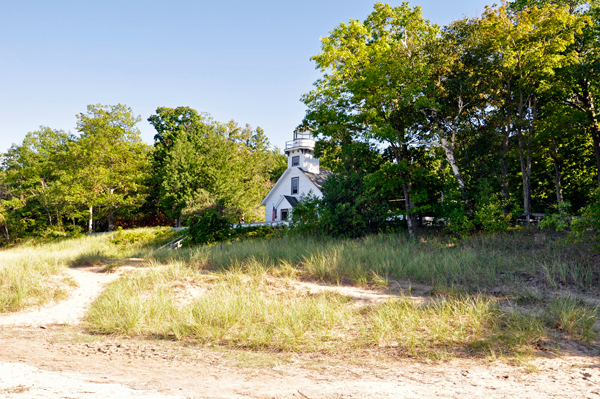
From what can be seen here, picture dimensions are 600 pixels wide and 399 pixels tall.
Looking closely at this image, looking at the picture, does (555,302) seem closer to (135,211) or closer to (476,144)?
(476,144)

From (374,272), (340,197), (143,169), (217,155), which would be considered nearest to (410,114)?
(340,197)

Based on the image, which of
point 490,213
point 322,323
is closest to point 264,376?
point 322,323

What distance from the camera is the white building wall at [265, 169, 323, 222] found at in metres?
36.6

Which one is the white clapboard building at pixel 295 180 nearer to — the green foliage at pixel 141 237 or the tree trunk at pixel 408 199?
the green foliage at pixel 141 237

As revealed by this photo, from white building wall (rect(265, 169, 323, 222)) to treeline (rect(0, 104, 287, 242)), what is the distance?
6.22 feet

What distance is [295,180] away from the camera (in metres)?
38.3

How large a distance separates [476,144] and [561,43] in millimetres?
5773

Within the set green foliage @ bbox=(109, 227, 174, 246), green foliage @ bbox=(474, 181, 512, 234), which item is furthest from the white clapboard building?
green foliage @ bbox=(474, 181, 512, 234)

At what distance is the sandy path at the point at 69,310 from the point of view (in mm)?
8789

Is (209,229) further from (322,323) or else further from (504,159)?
(504,159)

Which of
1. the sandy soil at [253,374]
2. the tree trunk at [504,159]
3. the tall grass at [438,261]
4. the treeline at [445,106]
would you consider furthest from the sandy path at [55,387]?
the tree trunk at [504,159]

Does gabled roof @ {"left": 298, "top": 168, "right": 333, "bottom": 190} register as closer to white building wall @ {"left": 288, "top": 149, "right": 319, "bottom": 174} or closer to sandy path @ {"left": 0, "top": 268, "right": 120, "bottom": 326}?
white building wall @ {"left": 288, "top": 149, "right": 319, "bottom": 174}

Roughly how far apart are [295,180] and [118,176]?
17201 millimetres

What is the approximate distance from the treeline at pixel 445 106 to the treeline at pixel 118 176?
13609 millimetres
